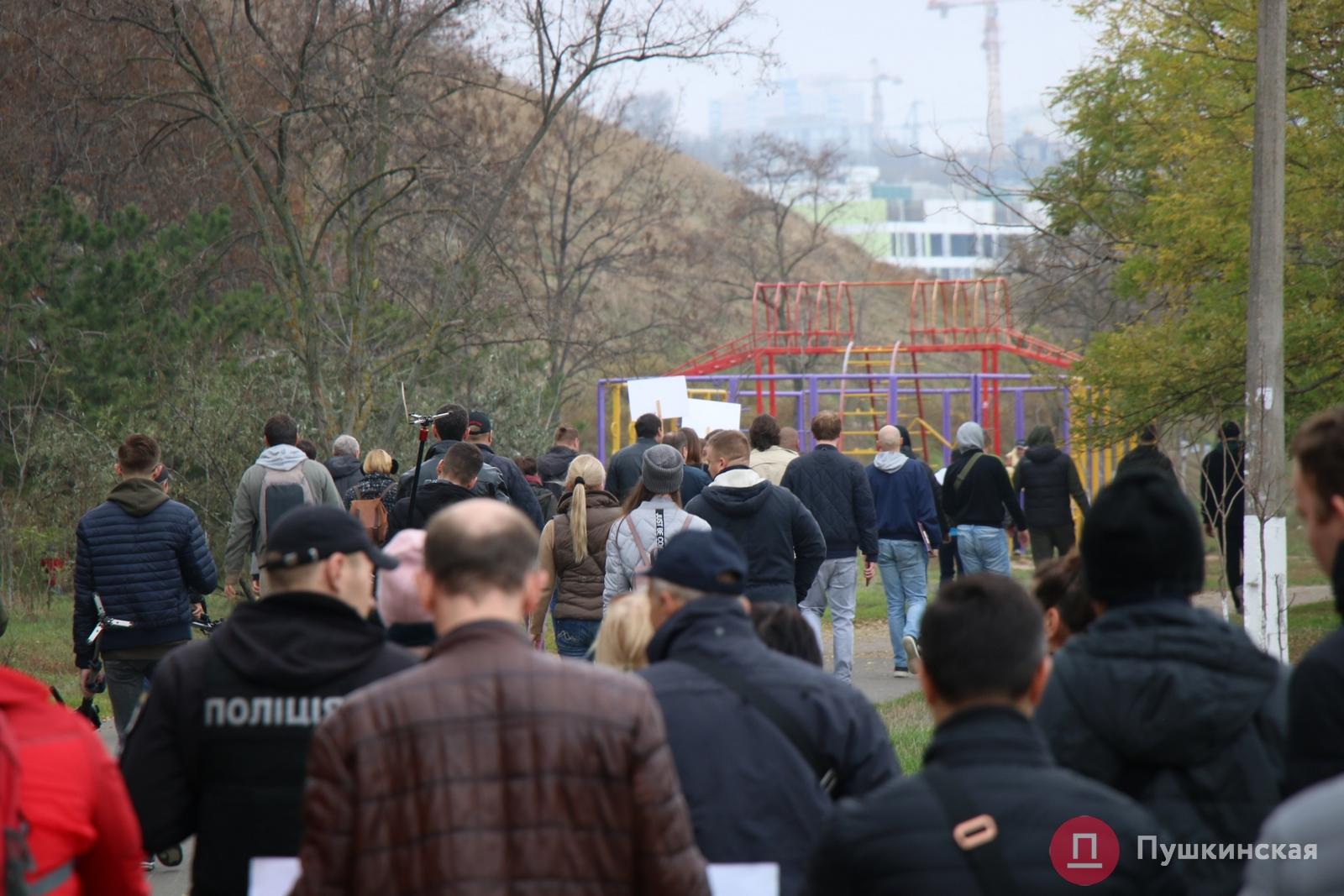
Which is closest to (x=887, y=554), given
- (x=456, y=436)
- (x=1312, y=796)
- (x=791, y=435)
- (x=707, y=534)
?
(x=791, y=435)

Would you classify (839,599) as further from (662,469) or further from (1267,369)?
(1267,369)

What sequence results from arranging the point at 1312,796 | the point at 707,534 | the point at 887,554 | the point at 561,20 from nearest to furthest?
the point at 1312,796
the point at 707,534
the point at 887,554
the point at 561,20

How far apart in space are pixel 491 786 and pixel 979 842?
2.89ft

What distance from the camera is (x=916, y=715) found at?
9.55 meters

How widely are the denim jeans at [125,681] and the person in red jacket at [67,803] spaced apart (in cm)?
446

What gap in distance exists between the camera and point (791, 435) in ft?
40.4

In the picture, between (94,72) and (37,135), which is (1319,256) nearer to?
(94,72)

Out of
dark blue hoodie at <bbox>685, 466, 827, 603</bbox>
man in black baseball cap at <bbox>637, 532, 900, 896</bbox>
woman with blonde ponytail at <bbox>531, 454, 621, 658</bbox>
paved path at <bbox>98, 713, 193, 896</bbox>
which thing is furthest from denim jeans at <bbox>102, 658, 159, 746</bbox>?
man in black baseball cap at <bbox>637, 532, 900, 896</bbox>

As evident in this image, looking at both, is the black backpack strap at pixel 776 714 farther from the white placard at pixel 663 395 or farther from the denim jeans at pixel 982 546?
the white placard at pixel 663 395

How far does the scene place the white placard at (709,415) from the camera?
52.4ft

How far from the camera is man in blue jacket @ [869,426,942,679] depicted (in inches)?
442

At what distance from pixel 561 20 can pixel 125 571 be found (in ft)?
39.4

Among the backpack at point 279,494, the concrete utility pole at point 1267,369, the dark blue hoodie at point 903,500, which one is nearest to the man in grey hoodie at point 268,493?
the backpack at point 279,494

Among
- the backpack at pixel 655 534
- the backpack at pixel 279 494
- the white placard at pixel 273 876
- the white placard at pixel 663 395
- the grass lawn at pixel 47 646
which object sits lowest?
the grass lawn at pixel 47 646
